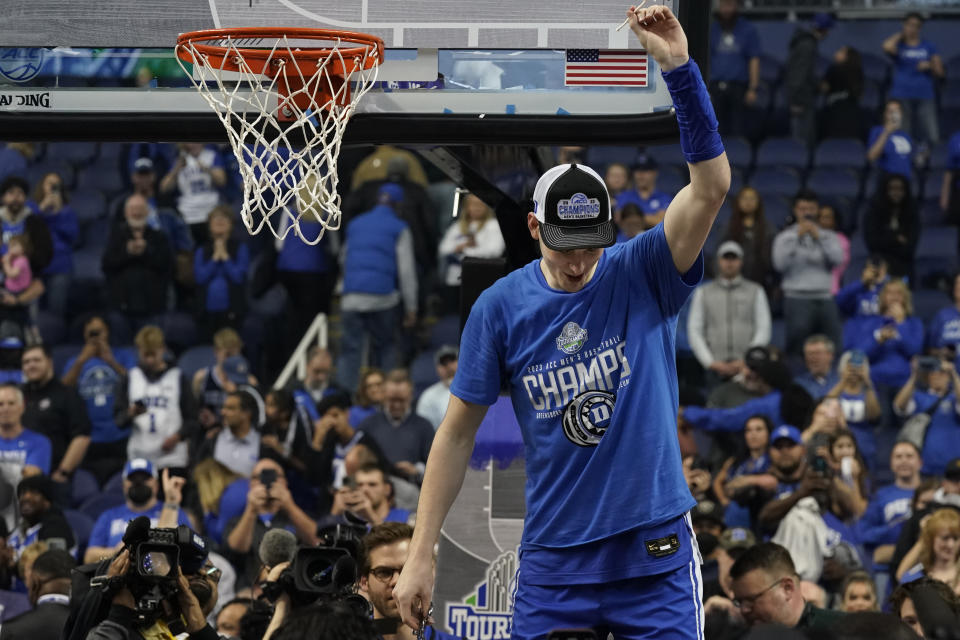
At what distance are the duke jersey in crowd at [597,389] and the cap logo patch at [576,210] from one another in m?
0.23

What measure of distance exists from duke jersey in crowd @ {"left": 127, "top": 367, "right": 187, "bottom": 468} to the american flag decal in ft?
22.8

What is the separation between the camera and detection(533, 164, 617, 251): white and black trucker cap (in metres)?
4.67

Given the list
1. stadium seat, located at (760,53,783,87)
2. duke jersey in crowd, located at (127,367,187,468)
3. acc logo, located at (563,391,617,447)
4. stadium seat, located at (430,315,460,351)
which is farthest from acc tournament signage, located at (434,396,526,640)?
stadium seat, located at (760,53,783,87)

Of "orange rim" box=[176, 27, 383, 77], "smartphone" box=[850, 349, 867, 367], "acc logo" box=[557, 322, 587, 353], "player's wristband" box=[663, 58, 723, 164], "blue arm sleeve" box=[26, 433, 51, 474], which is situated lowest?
"blue arm sleeve" box=[26, 433, 51, 474]

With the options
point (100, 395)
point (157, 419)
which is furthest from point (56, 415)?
point (157, 419)

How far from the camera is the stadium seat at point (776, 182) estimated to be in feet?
49.5

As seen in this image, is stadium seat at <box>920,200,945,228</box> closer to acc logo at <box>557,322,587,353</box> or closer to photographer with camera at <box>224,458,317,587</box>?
photographer with camera at <box>224,458,317,587</box>

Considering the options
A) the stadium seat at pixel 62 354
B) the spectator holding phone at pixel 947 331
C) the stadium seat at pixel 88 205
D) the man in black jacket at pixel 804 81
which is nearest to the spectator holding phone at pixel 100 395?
the stadium seat at pixel 62 354

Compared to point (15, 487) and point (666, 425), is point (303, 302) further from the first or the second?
point (666, 425)

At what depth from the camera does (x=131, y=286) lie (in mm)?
13523

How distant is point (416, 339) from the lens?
44.4 feet

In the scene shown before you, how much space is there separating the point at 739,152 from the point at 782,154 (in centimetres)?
48

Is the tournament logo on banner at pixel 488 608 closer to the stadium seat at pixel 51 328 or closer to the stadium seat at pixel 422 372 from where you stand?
the stadium seat at pixel 422 372

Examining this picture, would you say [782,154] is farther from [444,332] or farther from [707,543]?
[707,543]
